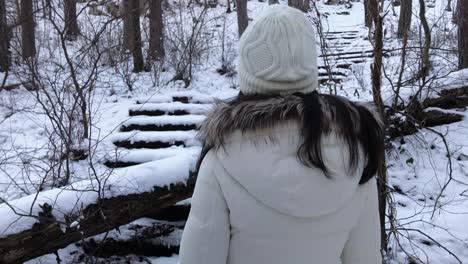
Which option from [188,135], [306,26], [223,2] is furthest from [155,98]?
[223,2]

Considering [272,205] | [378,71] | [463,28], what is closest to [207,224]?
[272,205]

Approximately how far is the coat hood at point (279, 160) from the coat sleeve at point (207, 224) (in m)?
0.06

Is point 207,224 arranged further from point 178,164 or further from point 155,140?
point 155,140

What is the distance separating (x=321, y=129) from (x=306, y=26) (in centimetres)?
29

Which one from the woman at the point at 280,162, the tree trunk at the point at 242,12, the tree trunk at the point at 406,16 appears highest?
the tree trunk at the point at 242,12

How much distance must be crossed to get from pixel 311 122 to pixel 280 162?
123mm

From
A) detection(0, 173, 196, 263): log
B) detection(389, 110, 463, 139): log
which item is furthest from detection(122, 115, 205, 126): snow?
detection(389, 110, 463, 139): log

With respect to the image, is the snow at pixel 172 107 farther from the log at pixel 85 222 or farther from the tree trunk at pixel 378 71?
the tree trunk at pixel 378 71

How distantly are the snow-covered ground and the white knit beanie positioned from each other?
0.68 metres

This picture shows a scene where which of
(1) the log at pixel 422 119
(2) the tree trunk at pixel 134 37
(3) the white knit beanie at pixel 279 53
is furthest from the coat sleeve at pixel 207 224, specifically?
(2) the tree trunk at pixel 134 37

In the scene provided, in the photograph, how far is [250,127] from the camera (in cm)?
104

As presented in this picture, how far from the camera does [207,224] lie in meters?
1.11

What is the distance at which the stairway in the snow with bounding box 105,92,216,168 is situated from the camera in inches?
170

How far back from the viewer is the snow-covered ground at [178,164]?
9.84 ft
